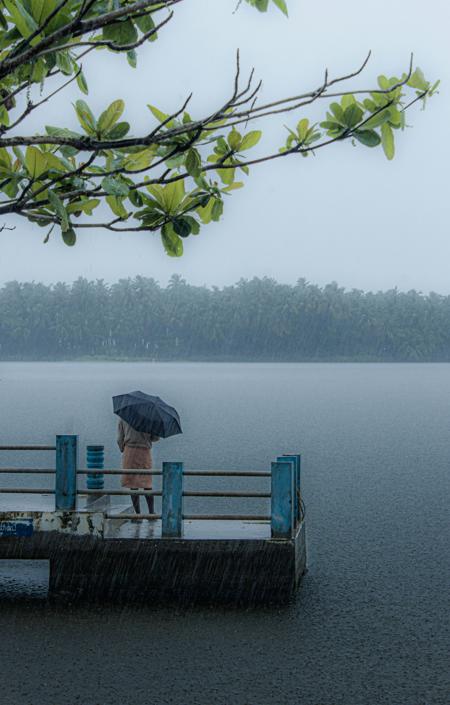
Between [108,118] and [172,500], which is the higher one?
[108,118]

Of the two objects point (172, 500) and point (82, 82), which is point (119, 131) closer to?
point (82, 82)

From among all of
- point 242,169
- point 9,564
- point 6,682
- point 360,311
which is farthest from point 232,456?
point 360,311

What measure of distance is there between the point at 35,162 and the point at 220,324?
17211 centimetres

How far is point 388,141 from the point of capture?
3953 millimetres

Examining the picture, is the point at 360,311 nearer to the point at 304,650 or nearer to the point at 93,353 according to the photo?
the point at 93,353

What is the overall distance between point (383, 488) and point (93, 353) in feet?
550

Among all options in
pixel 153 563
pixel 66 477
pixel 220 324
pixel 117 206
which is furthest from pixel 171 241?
pixel 220 324

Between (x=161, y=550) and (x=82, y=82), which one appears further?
(x=161, y=550)

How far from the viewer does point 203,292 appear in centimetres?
18888

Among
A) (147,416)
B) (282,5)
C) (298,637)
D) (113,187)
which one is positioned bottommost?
(298,637)

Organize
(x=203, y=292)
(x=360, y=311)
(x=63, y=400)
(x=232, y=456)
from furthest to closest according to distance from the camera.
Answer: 1. (x=203, y=292)
2. (x=360, y=311)
3. (x=63, y=400)
4. (x=232, y=456)

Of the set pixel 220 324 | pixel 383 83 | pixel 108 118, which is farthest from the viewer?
pixel 220 324

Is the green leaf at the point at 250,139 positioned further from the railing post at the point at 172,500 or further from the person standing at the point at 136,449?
the person standing at the point at 136,449

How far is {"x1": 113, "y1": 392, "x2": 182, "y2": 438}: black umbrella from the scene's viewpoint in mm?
9430
